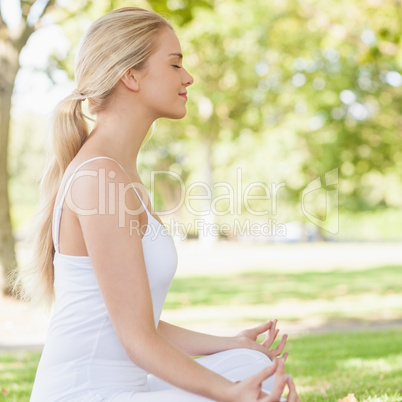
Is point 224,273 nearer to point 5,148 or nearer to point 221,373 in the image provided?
point 5,148

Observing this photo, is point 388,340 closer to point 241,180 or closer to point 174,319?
point 174,319

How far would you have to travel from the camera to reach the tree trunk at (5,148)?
10641mm

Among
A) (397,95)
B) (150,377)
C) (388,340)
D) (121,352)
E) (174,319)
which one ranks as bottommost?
(397,95)

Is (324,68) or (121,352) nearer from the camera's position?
(121,352)

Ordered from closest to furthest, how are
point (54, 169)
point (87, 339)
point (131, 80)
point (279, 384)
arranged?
point (279, 384), point (87, 339), point (131, 80), point (54, 169)

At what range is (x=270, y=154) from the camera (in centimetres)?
3278

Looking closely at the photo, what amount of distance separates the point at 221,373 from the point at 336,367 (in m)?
3.41

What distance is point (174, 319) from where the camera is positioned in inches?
374

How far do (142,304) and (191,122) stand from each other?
91.7 ft

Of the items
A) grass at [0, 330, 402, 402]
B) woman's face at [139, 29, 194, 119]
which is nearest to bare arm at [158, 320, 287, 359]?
woman's face at [139, 29, 194, 119]

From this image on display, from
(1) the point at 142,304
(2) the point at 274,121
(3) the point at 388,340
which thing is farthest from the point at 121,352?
(2) the point at 274,121

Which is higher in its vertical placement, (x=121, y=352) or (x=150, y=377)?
(x=121, y=352)

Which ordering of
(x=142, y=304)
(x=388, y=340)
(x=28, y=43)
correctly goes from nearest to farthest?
(x=142, y=304), (x=388, y=340), (x=28, y=43)

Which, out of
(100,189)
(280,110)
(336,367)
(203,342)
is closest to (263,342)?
(203,342)
